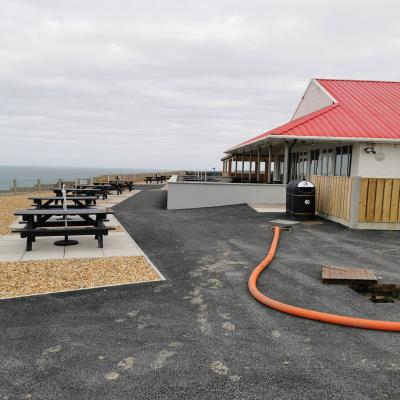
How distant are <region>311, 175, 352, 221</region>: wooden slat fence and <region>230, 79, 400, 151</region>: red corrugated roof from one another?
2.64 metres

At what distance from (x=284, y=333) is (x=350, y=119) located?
15272 millimetres

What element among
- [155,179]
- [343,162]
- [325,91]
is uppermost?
[325,91]

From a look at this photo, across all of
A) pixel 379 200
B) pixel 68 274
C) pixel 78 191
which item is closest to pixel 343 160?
pixel 379 200

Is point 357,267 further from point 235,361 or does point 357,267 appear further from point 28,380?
point 28,380

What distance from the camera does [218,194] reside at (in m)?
18.1

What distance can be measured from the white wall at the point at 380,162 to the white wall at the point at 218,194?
3.68 m

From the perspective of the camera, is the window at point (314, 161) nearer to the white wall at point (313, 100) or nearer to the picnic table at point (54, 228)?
the white wall at point (313, 100)

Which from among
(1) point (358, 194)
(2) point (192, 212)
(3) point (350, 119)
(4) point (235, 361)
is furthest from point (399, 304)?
(3) point (350, 119)

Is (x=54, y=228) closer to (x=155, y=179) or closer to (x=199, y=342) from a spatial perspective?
(x=199, y=342)

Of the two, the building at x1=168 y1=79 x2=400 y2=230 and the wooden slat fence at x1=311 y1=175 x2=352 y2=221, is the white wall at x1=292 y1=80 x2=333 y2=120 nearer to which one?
the building at x1=168 y1=79 x2=400 y2=230

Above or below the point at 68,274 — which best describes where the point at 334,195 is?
above

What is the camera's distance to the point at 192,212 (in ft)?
54.1

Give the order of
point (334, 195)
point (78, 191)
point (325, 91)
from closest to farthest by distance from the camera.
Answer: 1. point (334, 195)
2. point (78, 191)
3. point (325, 91)

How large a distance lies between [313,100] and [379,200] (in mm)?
13214
